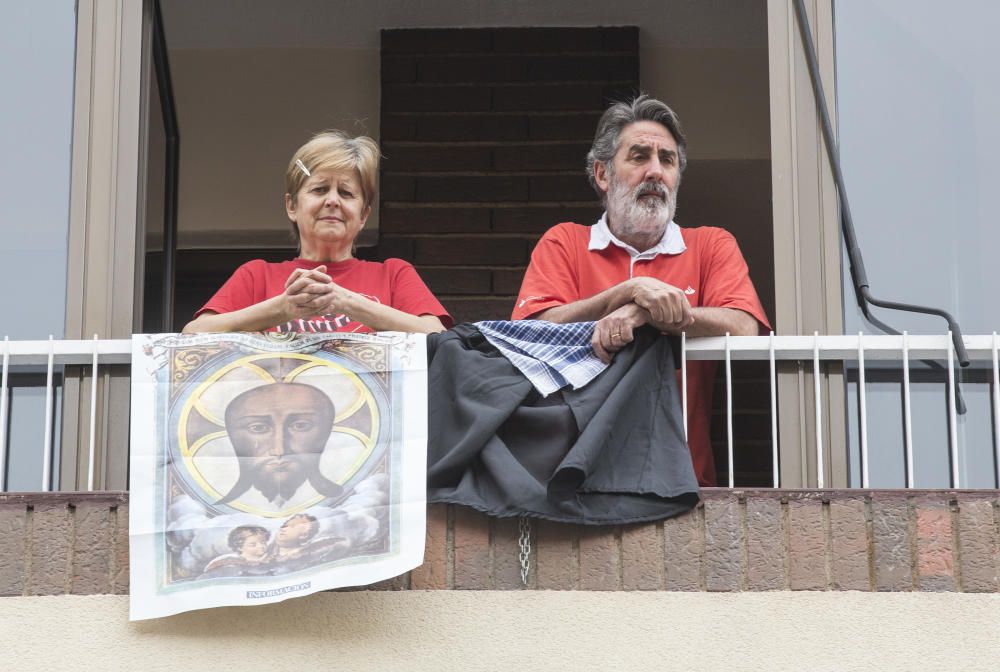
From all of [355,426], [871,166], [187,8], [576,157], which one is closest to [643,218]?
[871,166]

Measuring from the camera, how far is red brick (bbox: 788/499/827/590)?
17.6 feet

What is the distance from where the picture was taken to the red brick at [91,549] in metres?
5.43

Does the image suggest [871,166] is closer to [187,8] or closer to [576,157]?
[576,157]

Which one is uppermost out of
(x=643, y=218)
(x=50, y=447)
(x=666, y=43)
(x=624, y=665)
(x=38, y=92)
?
(x=666, y=43)

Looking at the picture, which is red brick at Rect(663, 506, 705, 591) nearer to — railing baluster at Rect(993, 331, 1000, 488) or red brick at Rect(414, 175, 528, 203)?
railing baluster at Rect(993, 331, 1000, 488)

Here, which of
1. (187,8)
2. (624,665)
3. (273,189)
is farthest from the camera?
(273,189)

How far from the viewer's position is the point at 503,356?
5.64 metres

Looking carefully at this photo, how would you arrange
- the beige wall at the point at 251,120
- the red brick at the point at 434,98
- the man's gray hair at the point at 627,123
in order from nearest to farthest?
the man's gray hair at the point at 627,123, the red brick at the point at 434,98, the beige wall at the point at 251,120

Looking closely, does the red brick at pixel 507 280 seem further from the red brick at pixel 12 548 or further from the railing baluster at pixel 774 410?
the red brick at pixel 12 548

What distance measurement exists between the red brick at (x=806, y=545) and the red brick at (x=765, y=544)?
0.09 feet

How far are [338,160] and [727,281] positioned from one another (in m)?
1.33

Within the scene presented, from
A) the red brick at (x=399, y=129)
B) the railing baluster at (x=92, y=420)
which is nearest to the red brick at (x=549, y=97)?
the red brick at (x=399, y=129)

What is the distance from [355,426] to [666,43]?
167 inches

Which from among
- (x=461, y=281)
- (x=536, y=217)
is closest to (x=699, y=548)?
(x=461, y=281)
